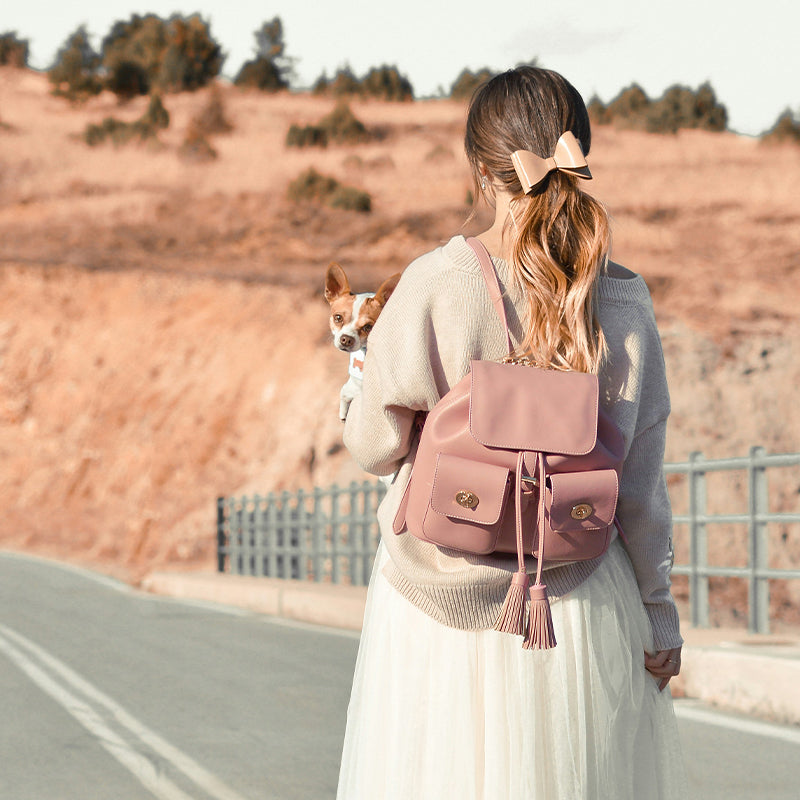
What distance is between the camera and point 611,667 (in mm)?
3041

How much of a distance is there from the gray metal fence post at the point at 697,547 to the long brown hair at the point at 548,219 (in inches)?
333

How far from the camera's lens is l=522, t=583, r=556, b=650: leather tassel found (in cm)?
284

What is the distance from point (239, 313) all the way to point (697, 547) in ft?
88.9

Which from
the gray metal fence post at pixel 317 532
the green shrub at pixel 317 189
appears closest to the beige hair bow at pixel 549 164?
the gray metal fence post at pixel 317 532

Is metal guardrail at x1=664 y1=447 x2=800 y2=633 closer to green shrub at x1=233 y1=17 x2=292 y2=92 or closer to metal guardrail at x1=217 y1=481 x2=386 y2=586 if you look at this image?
metal guardrail at x1=217 y1=481 x2=386 y2=586

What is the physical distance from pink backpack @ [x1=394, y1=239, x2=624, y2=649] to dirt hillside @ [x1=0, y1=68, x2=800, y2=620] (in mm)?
17996

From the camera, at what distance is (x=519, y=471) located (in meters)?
2.83

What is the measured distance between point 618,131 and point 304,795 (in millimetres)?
58904

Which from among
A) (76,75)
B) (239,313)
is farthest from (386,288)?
(76,75)

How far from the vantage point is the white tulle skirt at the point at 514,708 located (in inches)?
116

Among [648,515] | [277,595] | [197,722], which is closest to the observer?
[648,515]

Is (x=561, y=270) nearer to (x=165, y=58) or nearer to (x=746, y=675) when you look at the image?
(x=746, y=675)

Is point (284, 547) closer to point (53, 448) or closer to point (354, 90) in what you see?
point (53, 448)

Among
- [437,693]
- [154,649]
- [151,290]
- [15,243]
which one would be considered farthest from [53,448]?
[437,693]
